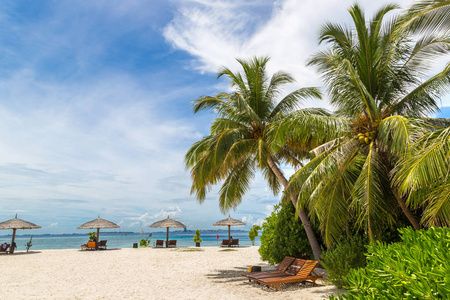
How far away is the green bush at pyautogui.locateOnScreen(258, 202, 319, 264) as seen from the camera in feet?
36.2

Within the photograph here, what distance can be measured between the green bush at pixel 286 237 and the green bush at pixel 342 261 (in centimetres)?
262

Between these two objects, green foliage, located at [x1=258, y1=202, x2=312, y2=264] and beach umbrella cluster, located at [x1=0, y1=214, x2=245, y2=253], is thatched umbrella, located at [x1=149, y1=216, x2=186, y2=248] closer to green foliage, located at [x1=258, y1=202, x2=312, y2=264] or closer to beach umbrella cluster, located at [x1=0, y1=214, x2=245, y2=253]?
beach umbrella cluster, located at [x1=0, y1=214, x2=245, y2=253]

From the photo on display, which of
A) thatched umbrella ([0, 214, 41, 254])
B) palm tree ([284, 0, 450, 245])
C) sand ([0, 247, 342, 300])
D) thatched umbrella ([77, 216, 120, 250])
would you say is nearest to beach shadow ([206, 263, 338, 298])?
sand ([0, 247, 342, 300])

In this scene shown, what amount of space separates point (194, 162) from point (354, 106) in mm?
6566

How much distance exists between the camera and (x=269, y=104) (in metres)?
12.4

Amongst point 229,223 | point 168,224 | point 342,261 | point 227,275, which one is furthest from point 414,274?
point 168,224

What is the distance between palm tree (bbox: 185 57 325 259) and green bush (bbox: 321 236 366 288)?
8.16 feet

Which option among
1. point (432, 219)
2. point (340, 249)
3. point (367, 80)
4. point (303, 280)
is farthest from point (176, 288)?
point (367, 80)

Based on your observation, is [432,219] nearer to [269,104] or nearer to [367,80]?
[367,80]

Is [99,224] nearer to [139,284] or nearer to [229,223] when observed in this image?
[229,223]

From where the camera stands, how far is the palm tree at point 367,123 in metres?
7.16

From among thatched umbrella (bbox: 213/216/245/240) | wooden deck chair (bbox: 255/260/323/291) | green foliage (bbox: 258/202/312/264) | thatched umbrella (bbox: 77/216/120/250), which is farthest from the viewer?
thatched umbrella (bbox: 213/216/245/240)

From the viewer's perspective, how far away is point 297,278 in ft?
26.8

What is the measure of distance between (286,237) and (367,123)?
5.33 metres
